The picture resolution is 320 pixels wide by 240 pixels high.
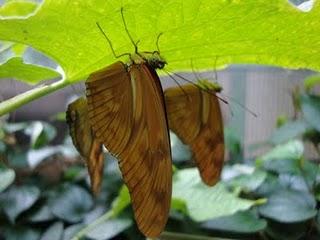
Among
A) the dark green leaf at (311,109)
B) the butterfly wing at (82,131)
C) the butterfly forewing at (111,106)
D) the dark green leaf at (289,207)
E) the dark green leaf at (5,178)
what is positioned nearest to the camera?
the butterfly forewing at (111,106)

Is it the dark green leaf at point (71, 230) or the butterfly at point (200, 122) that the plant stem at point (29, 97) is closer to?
the butterfly at point (200, 122)

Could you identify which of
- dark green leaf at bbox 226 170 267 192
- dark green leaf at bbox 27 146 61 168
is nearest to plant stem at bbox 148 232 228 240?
dark green leaf at bbox 226 170 267 192

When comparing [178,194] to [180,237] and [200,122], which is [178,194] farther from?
[200,122]

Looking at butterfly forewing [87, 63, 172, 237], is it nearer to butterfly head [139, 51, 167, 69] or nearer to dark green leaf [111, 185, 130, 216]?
butterfly head [139, 51, 167, 69]

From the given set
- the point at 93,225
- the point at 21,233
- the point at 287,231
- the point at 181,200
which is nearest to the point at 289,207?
the point at 287,231

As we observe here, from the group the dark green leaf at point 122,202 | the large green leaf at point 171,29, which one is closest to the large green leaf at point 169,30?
the large green leaf at point 171,29

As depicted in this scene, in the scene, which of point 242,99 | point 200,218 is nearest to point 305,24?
point 200,218
